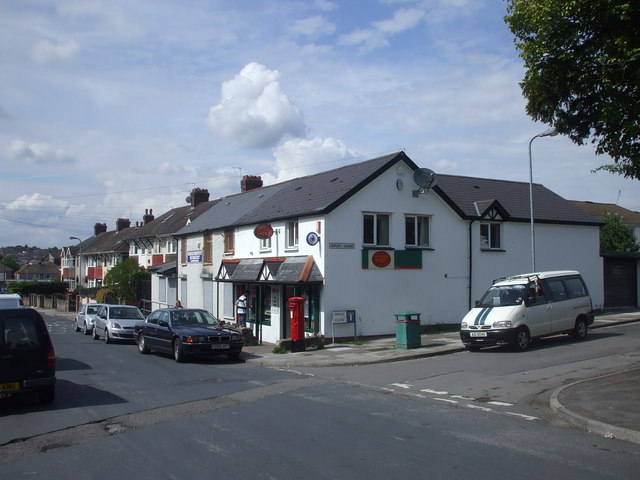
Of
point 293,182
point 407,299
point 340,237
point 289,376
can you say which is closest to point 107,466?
point 289,376

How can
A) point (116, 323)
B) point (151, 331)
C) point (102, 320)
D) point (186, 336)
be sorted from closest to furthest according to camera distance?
point (186, 336) < point (151, 331) < point (116, 323) < point (102, 320)

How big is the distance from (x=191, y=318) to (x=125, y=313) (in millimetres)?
8966

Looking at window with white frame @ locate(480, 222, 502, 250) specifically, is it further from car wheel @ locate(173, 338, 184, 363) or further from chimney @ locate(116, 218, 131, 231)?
chimney @ locate(116, 218, 131, 231)

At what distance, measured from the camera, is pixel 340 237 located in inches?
822

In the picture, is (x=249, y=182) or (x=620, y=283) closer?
(x=620, y=283)

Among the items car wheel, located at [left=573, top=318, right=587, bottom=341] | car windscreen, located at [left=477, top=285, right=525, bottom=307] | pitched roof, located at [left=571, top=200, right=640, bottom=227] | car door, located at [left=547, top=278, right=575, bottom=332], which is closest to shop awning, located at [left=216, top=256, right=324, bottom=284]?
car windscreen, located at [left=477, top=285, right=525, bottom=307]

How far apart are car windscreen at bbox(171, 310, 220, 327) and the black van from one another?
790 cm

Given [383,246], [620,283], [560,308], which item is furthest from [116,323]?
[620,283]

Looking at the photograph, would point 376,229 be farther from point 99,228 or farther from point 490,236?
point 99,228

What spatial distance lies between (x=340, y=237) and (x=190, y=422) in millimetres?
12429

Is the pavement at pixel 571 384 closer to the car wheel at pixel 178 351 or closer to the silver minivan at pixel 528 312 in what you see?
the silver minivan at pixel 528 312

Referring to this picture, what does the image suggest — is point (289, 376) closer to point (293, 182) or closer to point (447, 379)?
point (447, 379)

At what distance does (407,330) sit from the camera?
17.8m

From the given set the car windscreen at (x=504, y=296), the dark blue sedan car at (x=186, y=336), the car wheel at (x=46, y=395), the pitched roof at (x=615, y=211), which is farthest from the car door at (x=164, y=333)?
the pitched roof at (x=615, y=211)
